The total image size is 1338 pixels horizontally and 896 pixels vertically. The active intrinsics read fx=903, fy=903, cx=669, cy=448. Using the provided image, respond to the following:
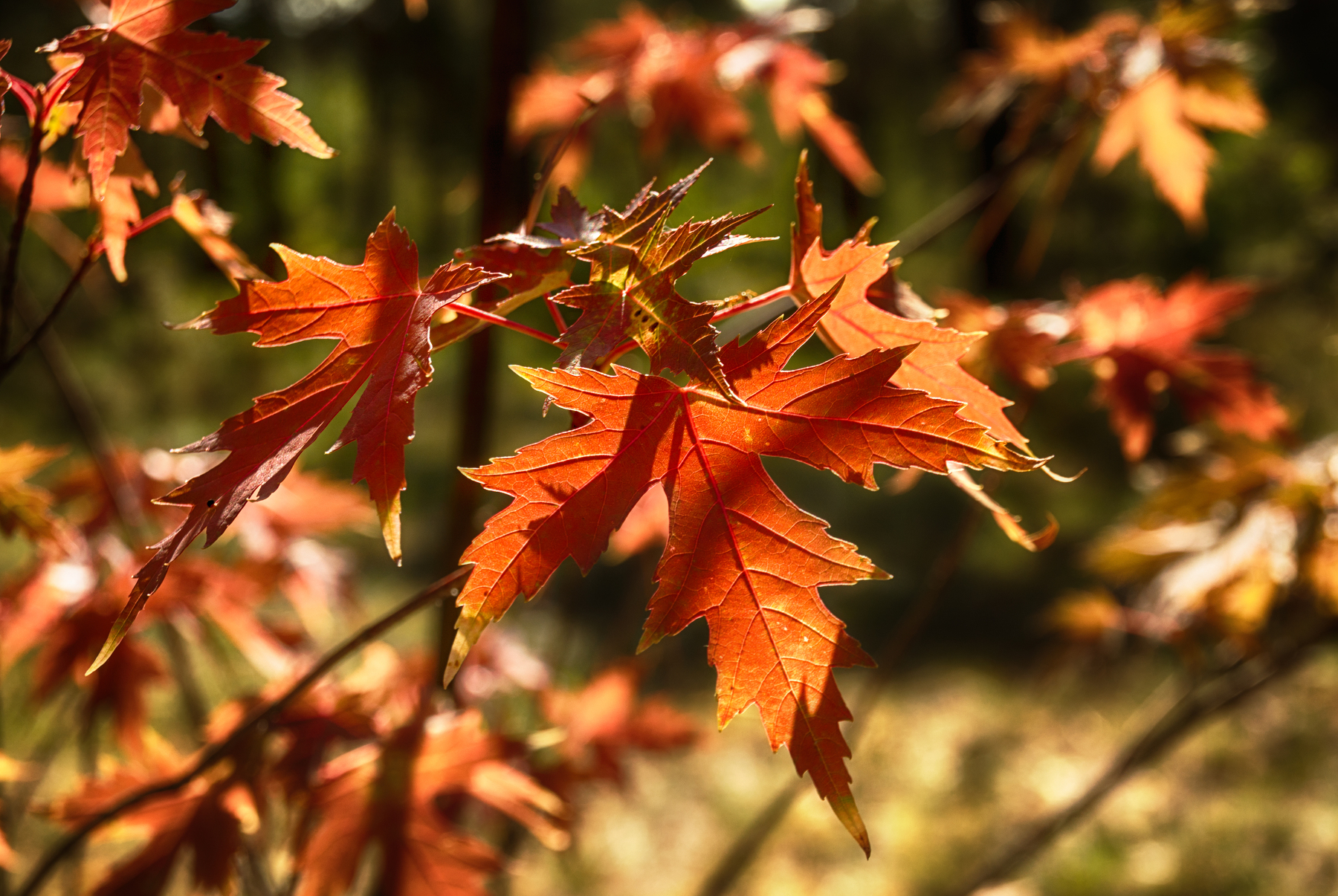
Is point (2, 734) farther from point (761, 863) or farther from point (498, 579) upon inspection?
point (498, 579)

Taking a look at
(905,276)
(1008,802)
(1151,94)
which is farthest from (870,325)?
(905,276)

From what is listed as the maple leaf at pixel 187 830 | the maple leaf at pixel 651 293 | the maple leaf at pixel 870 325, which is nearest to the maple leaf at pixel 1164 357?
the maple leaf at pixel 870 325

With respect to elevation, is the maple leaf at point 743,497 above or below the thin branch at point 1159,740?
above

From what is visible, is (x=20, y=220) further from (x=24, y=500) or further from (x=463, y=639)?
(x=463, y=639)

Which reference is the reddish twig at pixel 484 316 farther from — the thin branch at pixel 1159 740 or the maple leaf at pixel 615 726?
the thin branch at pixel 1159 740

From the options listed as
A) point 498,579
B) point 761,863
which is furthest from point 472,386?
point 761,863

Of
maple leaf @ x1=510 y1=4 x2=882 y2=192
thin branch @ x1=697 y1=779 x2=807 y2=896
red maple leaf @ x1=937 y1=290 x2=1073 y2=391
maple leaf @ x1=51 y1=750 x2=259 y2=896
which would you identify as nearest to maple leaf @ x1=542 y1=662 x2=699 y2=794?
thin branch @ x1=697 y1=779 x2=807 y2=896

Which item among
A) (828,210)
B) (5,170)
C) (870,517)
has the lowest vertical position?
(870,517)
